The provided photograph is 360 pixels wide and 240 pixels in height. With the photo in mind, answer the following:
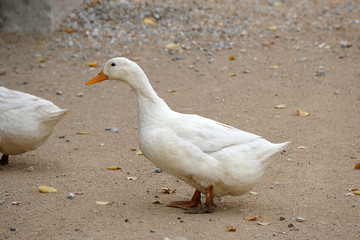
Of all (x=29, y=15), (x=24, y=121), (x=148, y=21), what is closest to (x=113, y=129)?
(x=24, y=121)

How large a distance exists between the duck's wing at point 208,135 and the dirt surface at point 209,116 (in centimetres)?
63

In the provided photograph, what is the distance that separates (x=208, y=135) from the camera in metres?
4.23

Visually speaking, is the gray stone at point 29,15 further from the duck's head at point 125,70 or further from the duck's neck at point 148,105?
the duck's neck at point 148,105

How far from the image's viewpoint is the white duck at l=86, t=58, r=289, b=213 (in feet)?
13.6

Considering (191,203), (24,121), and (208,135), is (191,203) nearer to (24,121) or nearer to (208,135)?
(208,135)

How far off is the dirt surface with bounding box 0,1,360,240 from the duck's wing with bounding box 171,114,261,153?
63 centimetres

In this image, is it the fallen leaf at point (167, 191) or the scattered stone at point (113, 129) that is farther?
the scattered stone at point (113, 129)

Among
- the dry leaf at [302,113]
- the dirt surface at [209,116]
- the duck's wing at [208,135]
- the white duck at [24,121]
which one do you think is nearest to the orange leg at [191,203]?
the dirt surface at [209,116]

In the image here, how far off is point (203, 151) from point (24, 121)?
2.24 m

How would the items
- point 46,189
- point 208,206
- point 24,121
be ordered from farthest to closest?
point 24,121, point 46,189, point 208,206

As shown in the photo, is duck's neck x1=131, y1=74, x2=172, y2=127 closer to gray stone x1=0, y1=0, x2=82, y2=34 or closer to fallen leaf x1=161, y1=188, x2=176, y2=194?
fallen leaf x1=161, y1=188, x2=176, y2=194

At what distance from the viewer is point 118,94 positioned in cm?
839

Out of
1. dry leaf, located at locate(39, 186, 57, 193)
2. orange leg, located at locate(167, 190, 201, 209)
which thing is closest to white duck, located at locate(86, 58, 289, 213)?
orange leg, located at locate(167, 190, 201, 209)

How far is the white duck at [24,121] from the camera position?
17.6ft
